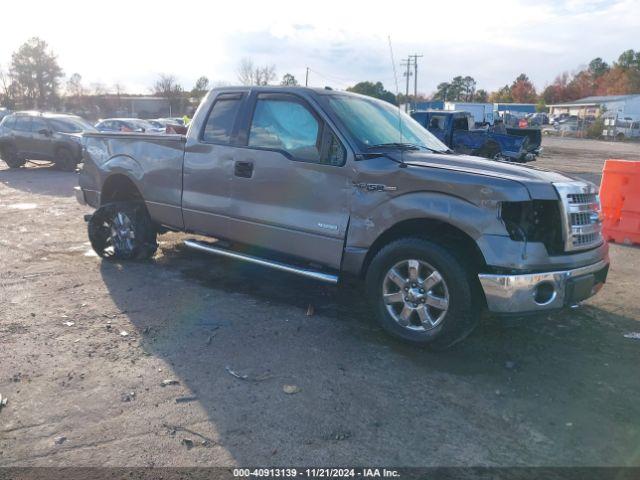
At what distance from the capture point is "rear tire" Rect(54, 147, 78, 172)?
16.5 metres

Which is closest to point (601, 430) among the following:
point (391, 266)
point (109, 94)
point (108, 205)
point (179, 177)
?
point (391, 266)

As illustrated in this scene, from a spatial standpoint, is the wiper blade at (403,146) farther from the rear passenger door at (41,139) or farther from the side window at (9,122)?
the side window at (9,122)

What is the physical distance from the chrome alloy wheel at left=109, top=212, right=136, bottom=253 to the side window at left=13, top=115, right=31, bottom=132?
42.1 ft

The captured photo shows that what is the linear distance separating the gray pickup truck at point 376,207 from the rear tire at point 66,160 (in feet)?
38.7

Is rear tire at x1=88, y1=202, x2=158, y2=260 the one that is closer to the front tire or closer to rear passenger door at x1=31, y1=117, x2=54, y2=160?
the front tire

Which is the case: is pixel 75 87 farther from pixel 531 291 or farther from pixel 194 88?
pixel 531 291

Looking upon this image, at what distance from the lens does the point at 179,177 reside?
223 inches

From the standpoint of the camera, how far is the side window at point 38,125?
1680 cm

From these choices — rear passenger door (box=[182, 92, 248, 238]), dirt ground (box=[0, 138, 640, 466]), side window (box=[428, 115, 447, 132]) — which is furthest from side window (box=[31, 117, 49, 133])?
rear passenger door (box=[182, 92, 248, 238])

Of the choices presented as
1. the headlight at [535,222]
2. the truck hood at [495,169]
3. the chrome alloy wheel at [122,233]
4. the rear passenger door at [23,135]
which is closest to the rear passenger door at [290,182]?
the truck hood at [495,169]

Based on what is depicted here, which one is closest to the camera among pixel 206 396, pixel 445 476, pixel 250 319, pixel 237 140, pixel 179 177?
pixel 445 476

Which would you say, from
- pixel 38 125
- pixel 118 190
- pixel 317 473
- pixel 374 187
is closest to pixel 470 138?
pixel 38 125

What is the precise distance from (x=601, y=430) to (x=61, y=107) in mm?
82360

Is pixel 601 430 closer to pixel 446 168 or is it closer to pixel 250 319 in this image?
pixel 446 168
